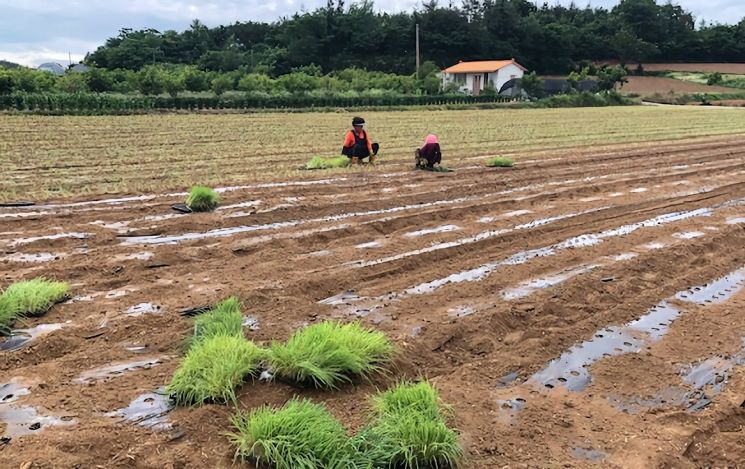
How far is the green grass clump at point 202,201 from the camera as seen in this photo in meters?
8.35

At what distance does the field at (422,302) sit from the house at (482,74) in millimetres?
66593

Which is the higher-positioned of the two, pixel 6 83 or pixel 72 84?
pixel 72 84

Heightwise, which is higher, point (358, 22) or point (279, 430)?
point (358, 22)

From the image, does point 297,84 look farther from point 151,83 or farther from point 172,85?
point 151,83

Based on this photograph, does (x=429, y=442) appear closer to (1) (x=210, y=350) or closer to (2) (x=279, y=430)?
(2) (x=279, y=430)

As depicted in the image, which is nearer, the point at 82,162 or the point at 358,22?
the point at 82,162

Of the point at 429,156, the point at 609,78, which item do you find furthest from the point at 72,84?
the point at 609,78

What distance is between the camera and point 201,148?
17172 millimetres

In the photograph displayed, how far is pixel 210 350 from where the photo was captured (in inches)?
142

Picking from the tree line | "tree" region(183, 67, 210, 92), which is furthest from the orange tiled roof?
"tree" region(183, 67, 210, 92)

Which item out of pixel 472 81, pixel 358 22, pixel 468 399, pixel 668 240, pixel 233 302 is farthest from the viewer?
pixel 358 22

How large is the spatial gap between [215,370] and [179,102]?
40.2m

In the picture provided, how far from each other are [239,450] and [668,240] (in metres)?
5.94

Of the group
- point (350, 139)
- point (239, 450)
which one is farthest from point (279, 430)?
point (350, 139)
